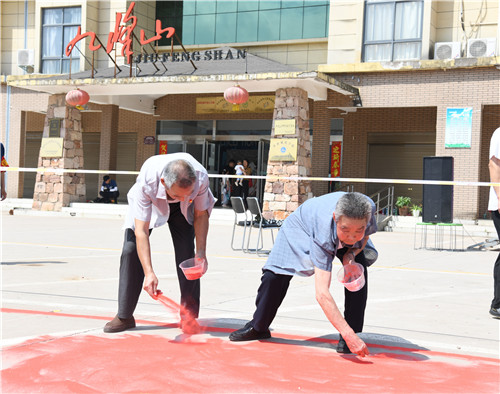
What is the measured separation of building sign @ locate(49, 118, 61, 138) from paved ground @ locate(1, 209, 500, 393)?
14.6m

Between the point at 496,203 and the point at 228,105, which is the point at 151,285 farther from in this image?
the point at 228,105

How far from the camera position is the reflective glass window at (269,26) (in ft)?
77.7

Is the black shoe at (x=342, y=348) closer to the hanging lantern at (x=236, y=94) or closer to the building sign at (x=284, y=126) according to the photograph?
the hanging lantern at (x=236, y=94)

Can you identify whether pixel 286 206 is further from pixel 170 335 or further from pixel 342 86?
→ pixel 170 335

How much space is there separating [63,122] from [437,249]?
47.1 feet

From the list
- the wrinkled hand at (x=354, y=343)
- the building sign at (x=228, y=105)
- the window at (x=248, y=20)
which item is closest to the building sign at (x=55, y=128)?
the building sign at (x=228, y=105)

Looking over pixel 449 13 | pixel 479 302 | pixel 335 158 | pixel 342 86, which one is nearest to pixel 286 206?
pixel 342 86

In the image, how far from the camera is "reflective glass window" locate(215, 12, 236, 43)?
24.5 m

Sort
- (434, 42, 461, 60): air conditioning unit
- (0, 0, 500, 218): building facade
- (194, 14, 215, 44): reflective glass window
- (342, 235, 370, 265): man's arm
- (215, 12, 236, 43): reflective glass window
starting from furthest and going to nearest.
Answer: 1. (194, 14, 215, 44): reflective glass window
2. (215, 12, 236, 43): reflective glass window
3. (434, 42, 461, 60): air conditioning unit
4. (0, 0, 500, 218): building facade
5. (342, 235, 370, 265): man's arm

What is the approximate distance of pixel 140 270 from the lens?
4.80m

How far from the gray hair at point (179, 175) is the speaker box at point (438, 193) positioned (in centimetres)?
965

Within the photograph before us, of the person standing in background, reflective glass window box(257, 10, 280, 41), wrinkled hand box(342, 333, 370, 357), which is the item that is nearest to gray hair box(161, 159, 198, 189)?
wrinkled hand box(342, 333, 370, 357)

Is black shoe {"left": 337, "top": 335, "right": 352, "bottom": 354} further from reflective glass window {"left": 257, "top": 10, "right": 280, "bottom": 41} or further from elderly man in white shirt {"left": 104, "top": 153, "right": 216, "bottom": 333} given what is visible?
reflective glass window {"left": 257, "top": 10, "right": 280, "bottom": 41}

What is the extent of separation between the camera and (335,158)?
935 inches
